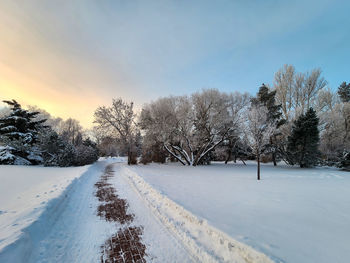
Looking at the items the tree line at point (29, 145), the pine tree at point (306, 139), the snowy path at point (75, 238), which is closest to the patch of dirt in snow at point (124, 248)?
the snowy path at point (75, 238)

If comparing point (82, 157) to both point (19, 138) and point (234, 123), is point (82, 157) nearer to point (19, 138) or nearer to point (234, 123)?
point (19, 138)

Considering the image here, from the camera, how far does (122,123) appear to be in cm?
1905

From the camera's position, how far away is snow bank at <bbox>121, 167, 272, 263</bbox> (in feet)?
7.07

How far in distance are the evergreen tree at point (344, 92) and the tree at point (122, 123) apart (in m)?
35.0

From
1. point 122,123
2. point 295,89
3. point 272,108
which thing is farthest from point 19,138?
point 295,89

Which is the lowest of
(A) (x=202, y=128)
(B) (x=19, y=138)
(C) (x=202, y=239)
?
(C) (x=202, y=239)

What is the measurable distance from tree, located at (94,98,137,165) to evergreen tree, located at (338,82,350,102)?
34985 millimetres

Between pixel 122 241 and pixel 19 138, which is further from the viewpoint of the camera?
pixel 19 138

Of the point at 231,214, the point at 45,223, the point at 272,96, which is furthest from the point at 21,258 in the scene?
the point at 272,96

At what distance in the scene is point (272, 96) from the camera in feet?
60.1

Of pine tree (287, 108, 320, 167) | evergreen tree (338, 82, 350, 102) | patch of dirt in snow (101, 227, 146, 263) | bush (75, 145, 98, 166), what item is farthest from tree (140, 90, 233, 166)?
evergreen tree (338, 82, 350, 102)

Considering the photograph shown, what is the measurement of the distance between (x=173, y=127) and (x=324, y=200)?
10997 millimetres

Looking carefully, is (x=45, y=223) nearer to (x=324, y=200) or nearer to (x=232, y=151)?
(x=324, y=200)

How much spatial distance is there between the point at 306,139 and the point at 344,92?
2000 centimetres
